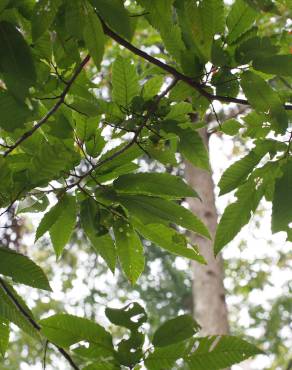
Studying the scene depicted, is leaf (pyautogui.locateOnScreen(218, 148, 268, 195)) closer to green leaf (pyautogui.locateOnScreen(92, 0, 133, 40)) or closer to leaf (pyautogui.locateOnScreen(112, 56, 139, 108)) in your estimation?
leaf (pyautogui.locateOnScreen(112, 56, 139, 108))

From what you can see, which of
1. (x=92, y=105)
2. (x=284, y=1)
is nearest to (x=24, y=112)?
(x=92, y=105)

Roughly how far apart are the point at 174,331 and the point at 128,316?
0.09 metres

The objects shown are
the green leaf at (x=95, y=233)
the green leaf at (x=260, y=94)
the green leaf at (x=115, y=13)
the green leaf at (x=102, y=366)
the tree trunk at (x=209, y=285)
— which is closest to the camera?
the green leaf at (x=115, y=13)

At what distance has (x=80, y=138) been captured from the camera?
1.13 metres

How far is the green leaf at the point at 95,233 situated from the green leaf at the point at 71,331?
0.24 metres

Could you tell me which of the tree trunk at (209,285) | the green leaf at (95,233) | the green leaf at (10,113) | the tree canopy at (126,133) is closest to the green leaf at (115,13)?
the tree canopy at (126,133)

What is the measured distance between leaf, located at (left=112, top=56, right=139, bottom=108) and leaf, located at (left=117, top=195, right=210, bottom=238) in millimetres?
222

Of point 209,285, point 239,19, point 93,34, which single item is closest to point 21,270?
point 93,34

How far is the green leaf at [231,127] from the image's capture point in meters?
1.25

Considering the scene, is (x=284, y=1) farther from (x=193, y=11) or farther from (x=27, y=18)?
(x=27, y=18)

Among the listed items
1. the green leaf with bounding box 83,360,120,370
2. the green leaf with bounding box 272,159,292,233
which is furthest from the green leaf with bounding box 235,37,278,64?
the green leaf with bounding box 83,360,120,370

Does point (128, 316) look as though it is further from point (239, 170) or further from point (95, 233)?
point (239, 170)

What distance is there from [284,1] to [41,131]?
2.01 ft

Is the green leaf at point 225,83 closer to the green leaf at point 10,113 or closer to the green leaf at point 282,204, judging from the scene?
the green leaf at point 282,204
